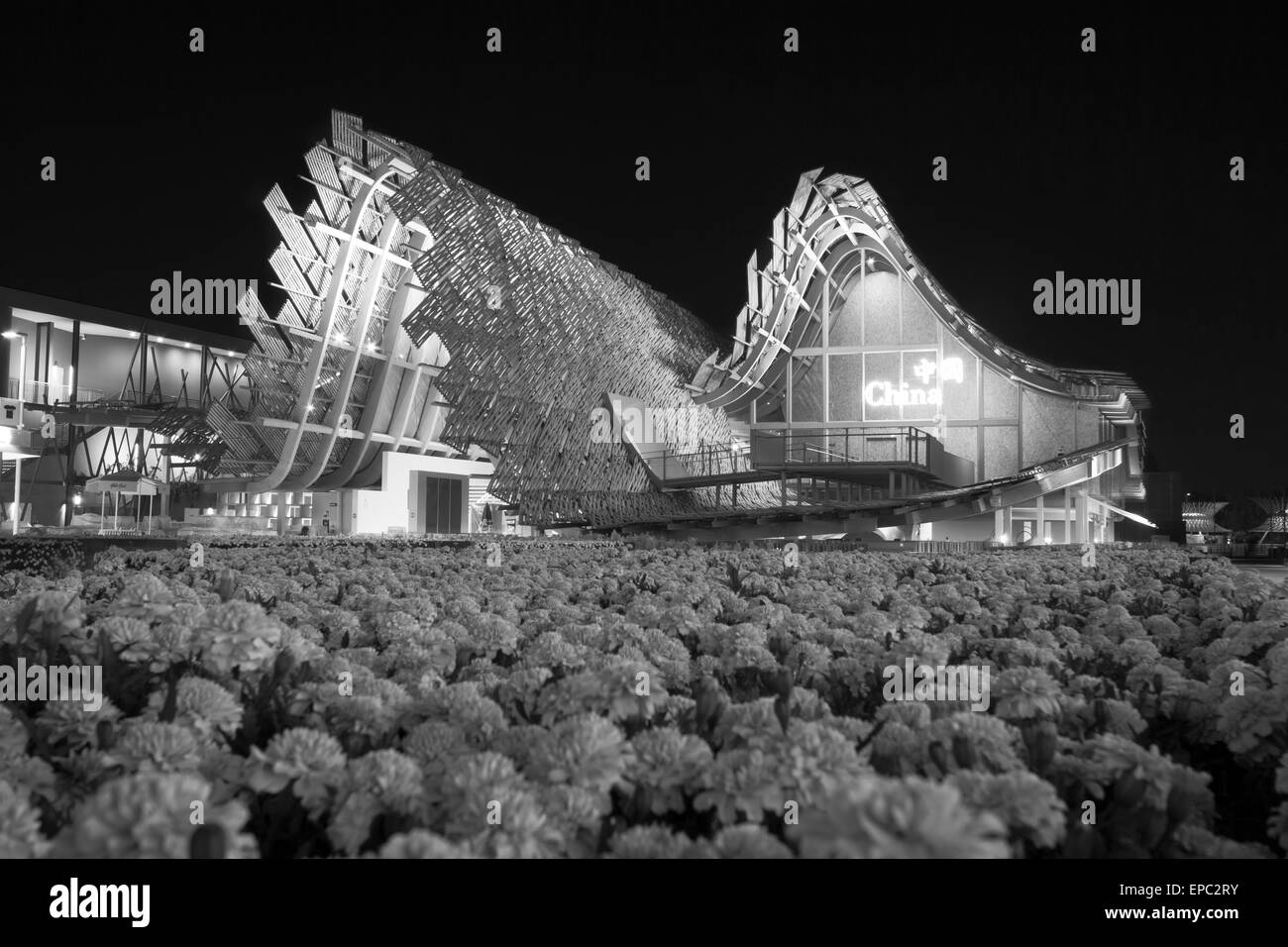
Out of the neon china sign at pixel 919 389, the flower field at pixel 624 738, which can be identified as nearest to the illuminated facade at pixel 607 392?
the neon china sign at pixel 919 389

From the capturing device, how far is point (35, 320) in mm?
46719

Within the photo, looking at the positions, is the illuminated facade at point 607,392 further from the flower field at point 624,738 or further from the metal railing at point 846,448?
the flower field at point 624,738

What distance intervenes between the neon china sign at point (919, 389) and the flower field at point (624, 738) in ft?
110

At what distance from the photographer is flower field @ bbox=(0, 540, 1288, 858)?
1991 millimetres

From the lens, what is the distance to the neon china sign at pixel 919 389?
3753 centimetres

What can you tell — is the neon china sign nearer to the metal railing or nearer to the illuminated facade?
the illuminated facade

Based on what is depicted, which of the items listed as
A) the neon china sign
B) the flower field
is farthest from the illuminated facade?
A: the flower field

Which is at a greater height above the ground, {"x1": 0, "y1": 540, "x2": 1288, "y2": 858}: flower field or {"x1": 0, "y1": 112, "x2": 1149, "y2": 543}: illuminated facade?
{"x1": 0, "y1": 112, "x2": 1149, "y2": 543}: illuminated facade

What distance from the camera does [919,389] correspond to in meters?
→ 38.0

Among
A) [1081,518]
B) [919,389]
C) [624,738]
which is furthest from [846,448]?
[624,738]

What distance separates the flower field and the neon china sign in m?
33.6

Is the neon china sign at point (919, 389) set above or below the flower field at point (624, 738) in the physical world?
above

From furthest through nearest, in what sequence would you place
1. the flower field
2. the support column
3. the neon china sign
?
1. the neon china sign
2. the support column
3. the flower field

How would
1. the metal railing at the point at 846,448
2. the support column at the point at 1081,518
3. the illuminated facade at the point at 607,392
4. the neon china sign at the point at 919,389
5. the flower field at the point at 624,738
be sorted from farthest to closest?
the neon china sign at the point at 919,389, the support column at the point at 1081,518, the metal railing at the point at 846,448, the illuminated facade at the point at 607,392, the flower field at the point at 624,738
